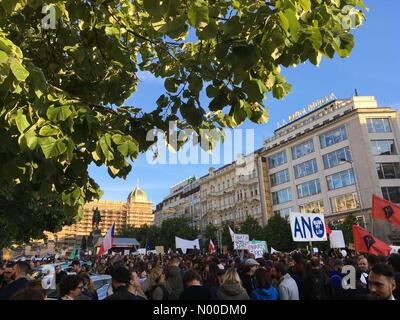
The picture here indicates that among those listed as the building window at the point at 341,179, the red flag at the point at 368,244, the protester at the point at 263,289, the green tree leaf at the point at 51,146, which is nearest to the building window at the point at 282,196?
the building window at the point at 341,179

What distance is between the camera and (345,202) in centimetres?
5125

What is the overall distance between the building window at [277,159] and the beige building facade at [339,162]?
175 mm

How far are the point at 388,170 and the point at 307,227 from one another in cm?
4067

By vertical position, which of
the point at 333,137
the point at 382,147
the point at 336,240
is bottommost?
the point at 336,240

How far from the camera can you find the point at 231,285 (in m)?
5.18

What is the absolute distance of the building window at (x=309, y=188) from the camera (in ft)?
184

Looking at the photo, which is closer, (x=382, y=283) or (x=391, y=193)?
(x=382, y=283)

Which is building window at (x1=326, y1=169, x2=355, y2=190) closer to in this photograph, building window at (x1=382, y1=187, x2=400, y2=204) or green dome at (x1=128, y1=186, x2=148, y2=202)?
building window at (x1=382, y1=187, x2=400, y2=204)

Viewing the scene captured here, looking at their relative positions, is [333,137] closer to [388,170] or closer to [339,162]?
[339,162]

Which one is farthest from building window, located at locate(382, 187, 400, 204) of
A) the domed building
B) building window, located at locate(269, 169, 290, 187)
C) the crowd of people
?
the domed building

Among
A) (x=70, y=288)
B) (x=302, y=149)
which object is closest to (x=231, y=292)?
(x=70, y=288)
